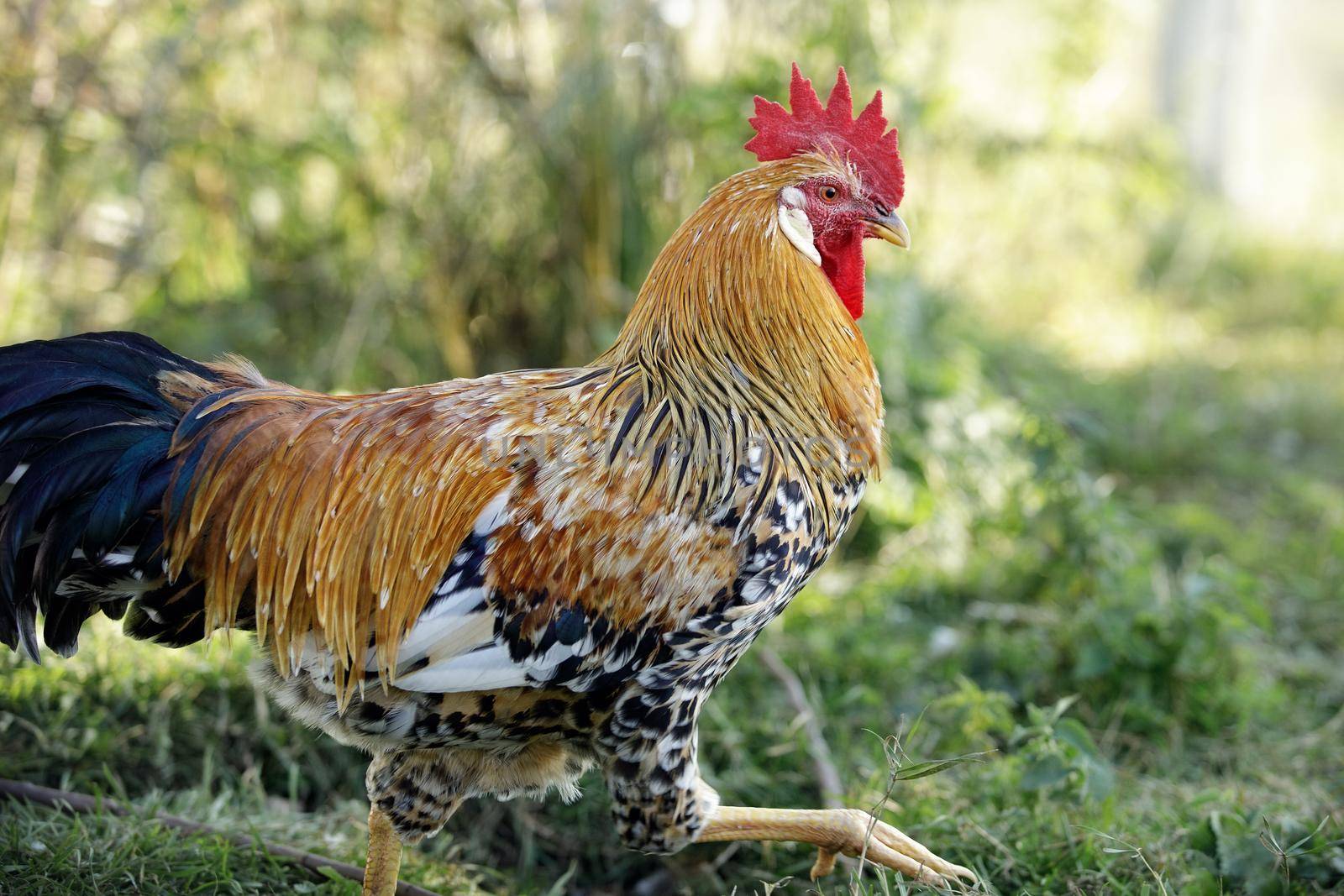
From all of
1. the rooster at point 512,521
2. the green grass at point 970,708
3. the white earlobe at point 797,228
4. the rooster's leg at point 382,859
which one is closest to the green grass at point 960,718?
the green grass at point 970,708

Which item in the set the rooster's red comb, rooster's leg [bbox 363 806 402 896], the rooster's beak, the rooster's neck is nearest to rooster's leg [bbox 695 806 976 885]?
rooster's leg [bbox 363 806 402 896]

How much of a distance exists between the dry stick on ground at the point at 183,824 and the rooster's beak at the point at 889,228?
1887 mm

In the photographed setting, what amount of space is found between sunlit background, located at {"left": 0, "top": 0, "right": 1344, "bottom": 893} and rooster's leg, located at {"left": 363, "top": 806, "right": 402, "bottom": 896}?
354mm

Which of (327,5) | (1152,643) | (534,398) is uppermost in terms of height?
(327,5)

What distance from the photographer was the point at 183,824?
9.14 ft

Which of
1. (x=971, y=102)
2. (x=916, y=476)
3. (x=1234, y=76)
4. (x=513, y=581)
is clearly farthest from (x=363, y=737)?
(x=1234, y=76)

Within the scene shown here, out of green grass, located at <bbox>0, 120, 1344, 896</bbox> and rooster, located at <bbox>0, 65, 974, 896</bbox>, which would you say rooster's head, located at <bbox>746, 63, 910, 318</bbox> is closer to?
rooster, located at <bbox>0, 65, 974, 896</bbox>

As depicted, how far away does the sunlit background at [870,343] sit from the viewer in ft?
10.2

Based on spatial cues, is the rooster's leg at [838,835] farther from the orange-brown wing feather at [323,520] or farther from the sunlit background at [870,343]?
the orange-brown wing feather at [323,520]

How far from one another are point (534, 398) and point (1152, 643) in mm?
2304

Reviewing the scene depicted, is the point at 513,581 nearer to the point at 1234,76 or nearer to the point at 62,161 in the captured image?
the point at 62,161

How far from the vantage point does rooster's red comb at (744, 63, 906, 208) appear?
264 cm

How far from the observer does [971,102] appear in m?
7.47

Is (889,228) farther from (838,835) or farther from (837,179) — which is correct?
(838,835)
